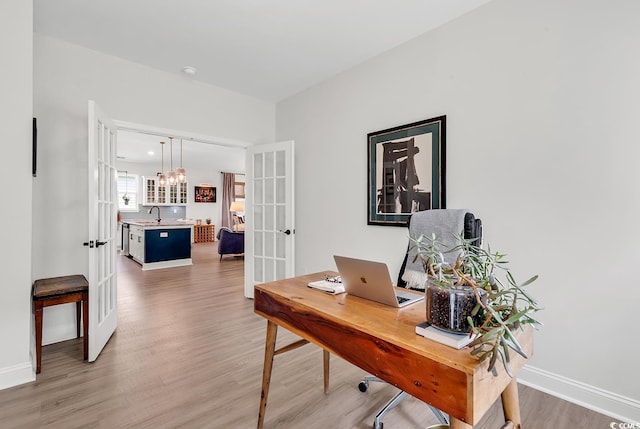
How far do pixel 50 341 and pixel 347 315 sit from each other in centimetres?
303

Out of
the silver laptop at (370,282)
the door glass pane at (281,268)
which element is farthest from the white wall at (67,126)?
the silver laptop at (370,282)

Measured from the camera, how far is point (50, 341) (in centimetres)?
271

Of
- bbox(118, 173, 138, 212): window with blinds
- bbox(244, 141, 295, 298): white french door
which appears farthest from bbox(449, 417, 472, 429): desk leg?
bbox(118, 173, 138, 212): window with blinds

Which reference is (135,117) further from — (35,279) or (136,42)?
(35,279)

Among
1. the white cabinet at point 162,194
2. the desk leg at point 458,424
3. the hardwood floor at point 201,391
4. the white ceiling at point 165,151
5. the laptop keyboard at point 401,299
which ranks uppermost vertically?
the white ceiling at point 165,151

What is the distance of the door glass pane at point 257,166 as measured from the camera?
13.4 feet

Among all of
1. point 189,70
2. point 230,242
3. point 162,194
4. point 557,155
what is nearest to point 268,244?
point 189,70

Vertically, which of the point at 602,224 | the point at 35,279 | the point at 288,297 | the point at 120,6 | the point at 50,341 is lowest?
the point at 50,341

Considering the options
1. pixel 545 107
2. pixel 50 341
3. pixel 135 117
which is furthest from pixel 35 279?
pixel 545 107

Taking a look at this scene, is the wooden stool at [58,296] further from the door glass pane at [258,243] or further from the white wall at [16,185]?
the door glass pane at [258,243]

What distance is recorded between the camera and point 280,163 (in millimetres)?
3869

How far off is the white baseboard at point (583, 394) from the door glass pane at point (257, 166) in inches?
133

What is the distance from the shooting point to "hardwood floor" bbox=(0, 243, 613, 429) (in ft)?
5.66

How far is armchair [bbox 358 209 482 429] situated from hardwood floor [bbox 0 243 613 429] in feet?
0.42
